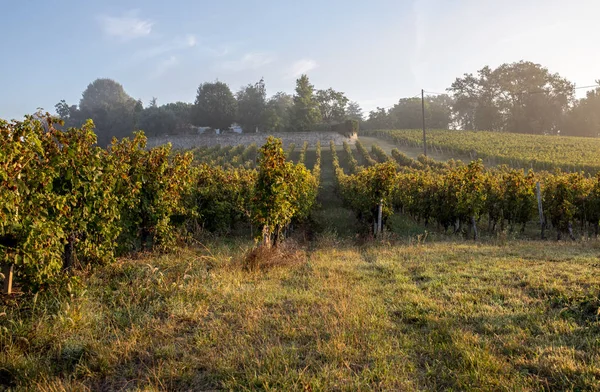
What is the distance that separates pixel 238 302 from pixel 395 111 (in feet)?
260

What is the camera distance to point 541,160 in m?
30.8

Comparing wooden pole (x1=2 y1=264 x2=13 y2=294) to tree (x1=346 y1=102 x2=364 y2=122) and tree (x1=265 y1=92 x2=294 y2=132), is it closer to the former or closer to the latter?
tree (x1=265 y1=92 x2=294 y2=132)

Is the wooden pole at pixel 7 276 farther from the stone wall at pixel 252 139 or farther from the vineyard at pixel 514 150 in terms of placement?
the stone wall at pixel 252 139

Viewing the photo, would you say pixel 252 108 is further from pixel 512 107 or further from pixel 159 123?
pixel 512 107

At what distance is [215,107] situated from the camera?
6150 centimetres

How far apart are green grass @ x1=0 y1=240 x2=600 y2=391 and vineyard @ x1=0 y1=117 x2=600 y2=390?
2 cm

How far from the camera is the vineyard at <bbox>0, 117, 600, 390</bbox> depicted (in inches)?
123

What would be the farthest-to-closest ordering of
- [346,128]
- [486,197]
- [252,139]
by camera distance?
[346,128] < [252,139] < [486,197]

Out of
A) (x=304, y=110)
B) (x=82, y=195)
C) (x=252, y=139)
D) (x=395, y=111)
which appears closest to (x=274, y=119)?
(x=304, y=110)

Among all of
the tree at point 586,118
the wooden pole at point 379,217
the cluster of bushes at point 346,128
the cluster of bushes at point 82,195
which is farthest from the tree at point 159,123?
the tree at point 586,118

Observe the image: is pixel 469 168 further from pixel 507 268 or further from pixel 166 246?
pixel 166 246

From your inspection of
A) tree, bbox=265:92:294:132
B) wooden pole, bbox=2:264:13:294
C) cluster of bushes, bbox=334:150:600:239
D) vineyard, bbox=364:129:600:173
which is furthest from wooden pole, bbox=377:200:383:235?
tree, bbox=265:92:294:132

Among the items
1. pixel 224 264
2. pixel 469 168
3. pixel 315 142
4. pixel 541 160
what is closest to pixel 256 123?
pixel 315 142

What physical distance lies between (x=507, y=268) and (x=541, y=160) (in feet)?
98.9
